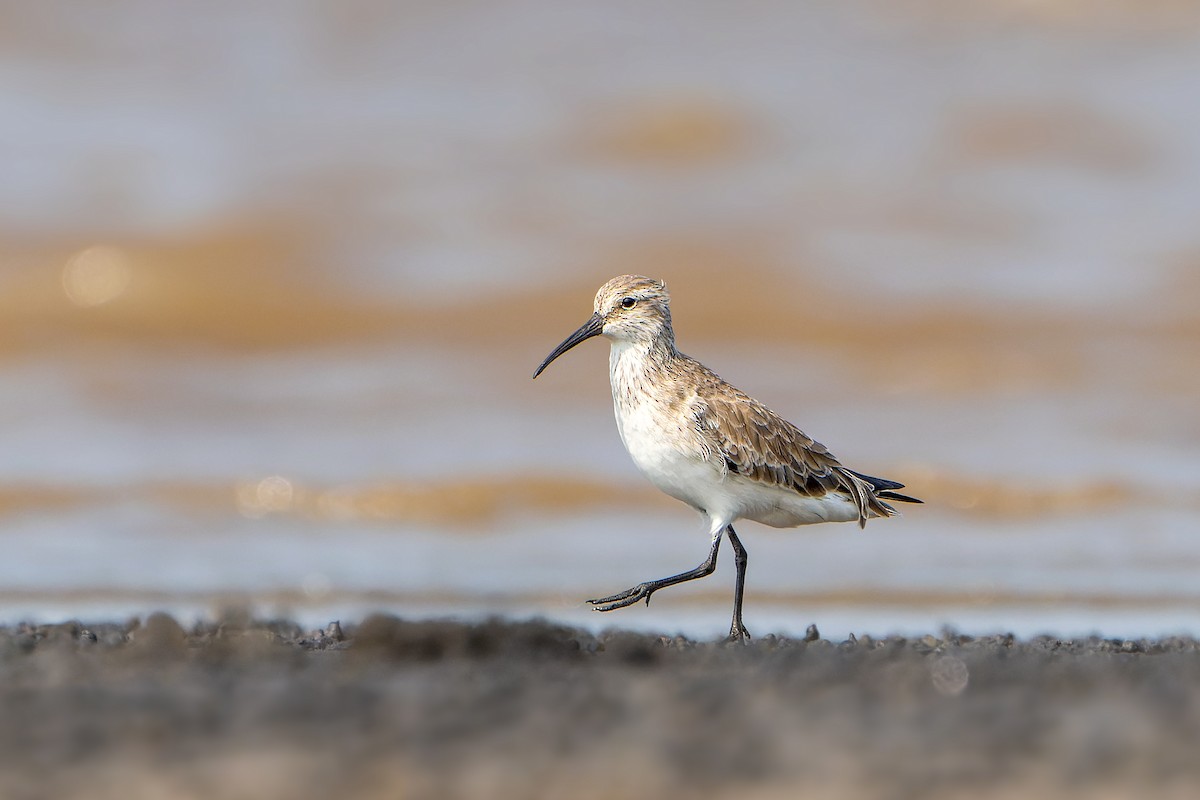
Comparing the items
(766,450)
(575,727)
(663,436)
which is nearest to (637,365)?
(663,436)

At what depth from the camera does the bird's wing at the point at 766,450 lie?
6594 mm

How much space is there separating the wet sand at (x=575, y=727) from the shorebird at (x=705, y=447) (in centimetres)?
190

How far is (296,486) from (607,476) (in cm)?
232

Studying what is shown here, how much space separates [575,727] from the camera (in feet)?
11.2

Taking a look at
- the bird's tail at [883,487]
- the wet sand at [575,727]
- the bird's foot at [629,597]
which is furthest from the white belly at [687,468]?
the wet sand at [575,727]

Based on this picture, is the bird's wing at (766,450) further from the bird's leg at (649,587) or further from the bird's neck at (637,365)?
the bird's leg at (649,587)

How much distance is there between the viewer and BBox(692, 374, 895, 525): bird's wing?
21.6 feet

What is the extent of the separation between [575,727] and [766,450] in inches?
134

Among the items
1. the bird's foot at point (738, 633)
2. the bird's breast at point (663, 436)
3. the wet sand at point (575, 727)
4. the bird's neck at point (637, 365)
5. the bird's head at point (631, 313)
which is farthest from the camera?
the bird's head at point (631, 313)

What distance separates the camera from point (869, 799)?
2986 mm

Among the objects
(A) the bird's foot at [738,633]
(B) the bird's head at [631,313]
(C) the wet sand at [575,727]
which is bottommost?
(C) the wet sand at [575,727]

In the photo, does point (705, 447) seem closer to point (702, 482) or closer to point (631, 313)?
point (702, 482)

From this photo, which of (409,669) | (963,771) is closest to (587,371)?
(409,669)

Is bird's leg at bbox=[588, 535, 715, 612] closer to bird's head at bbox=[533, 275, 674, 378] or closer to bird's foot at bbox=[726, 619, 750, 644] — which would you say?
bird's foot at bbox=[726, 619, 750, 644]
